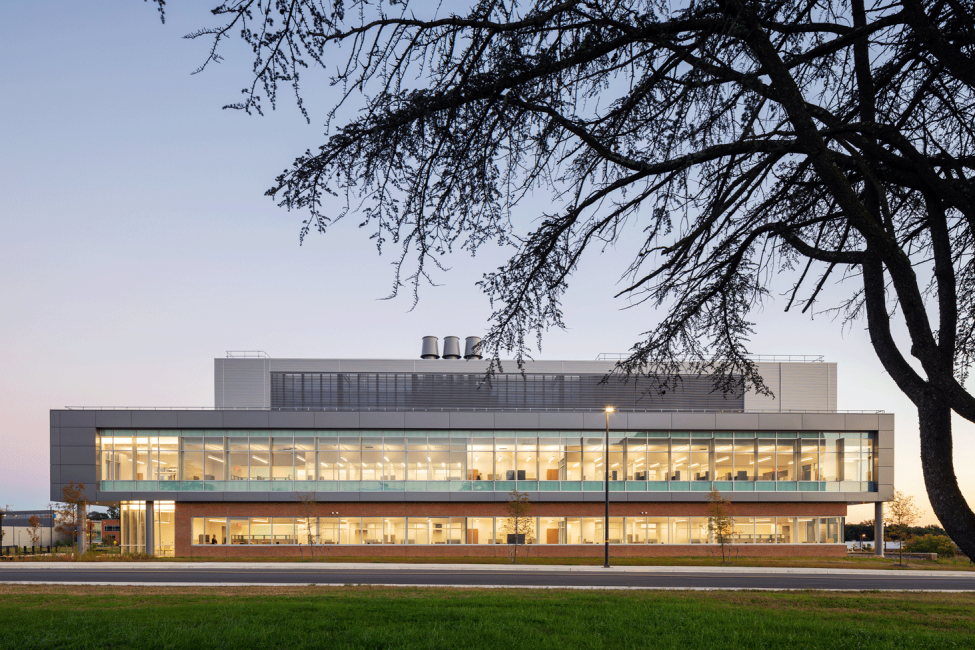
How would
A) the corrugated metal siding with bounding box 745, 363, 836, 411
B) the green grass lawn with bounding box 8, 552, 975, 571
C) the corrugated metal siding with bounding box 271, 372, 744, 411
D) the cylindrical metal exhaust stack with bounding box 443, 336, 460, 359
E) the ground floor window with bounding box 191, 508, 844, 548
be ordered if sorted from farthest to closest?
the cylindrical metal exhaust stack with bounding box 443, 336, 460, 359 < the corrugated metal siding with bounding box 745, 363, 836, 411 < the corrugated metal siding with bounding box 271, 372, 744, 411 < the ground floor window with bounding box 191, 508, 844, 548 < the green grass lawn with bounding box 8, 552, 975, 571

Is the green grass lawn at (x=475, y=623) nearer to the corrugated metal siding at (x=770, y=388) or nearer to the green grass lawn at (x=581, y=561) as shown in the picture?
the green grass lawn at (x=581, y=561)

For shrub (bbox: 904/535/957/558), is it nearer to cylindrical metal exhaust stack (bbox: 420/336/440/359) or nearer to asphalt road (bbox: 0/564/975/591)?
asphalt road (bbox: 0/564/975/591)

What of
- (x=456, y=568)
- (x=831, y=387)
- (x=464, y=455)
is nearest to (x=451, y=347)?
(x=464, y=455)

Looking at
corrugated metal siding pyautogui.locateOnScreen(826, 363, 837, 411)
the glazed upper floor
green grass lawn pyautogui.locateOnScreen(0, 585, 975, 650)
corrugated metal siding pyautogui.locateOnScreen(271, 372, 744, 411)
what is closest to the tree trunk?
Result: green grass lawn pyautogui.locateOnScreen(0, 585, 975, 650)

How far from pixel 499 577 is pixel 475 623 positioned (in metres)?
15.8

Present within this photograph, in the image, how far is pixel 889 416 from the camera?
46.1 metres

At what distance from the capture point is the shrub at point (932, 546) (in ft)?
→ 159

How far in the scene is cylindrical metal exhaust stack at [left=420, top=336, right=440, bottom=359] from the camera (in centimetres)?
5619

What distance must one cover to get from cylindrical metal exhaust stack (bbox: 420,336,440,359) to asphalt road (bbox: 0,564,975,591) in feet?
87.1

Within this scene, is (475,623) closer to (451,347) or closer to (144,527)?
(144,527)

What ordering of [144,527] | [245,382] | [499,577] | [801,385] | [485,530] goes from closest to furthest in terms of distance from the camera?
[499,577], [485,530], [144,527], [245,382], [801,385]

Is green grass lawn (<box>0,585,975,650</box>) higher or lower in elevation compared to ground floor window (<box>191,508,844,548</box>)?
higher

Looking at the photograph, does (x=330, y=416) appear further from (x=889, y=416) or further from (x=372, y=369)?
(x=889, y=416)

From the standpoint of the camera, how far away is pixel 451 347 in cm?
5631
